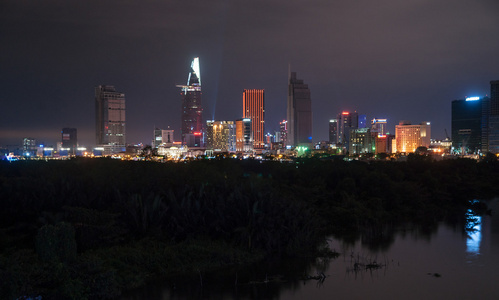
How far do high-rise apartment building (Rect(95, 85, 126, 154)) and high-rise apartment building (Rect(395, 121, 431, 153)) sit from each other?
84.7 meters

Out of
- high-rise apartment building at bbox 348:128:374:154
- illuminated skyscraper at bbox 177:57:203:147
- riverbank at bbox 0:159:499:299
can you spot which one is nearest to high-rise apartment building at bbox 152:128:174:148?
illuminated skyscraper at bbox 177:57:203:147

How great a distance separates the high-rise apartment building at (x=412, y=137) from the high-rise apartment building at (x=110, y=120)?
8470cm

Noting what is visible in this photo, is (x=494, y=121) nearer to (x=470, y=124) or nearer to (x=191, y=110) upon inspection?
(x=470, y=124)

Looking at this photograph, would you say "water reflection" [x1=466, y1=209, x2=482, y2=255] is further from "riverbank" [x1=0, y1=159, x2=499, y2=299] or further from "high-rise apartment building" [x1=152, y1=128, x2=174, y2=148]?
"high-rise apartment building" [x1=152, y1=128, x2=174, y2=148]

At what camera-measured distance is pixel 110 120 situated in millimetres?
146250

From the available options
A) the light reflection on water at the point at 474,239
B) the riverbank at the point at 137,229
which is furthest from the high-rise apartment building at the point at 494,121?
the riverbank at the point at 137,229

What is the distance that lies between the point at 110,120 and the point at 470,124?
10502cm

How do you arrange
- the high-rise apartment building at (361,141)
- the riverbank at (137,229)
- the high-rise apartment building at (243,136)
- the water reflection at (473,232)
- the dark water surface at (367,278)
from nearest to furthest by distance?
the riverbank at (137,229) < the dark water surface at (367,278) < the water reflection at (473,232) < the high-rise apartment building at (361,141) < the high-rise apartment building at (243,136)

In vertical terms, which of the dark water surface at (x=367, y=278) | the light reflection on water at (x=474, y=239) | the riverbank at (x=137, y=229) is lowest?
the dark water surface at (x=367, y=278)

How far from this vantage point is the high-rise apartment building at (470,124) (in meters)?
118

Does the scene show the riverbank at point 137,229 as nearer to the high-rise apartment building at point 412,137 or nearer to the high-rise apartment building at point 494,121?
the high-rise apartment building at point 494,121

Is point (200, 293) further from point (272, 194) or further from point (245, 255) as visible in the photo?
point (272, 194)

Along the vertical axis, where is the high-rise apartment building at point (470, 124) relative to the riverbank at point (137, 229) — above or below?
above

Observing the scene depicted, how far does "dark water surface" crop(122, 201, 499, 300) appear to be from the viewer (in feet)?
42.3
